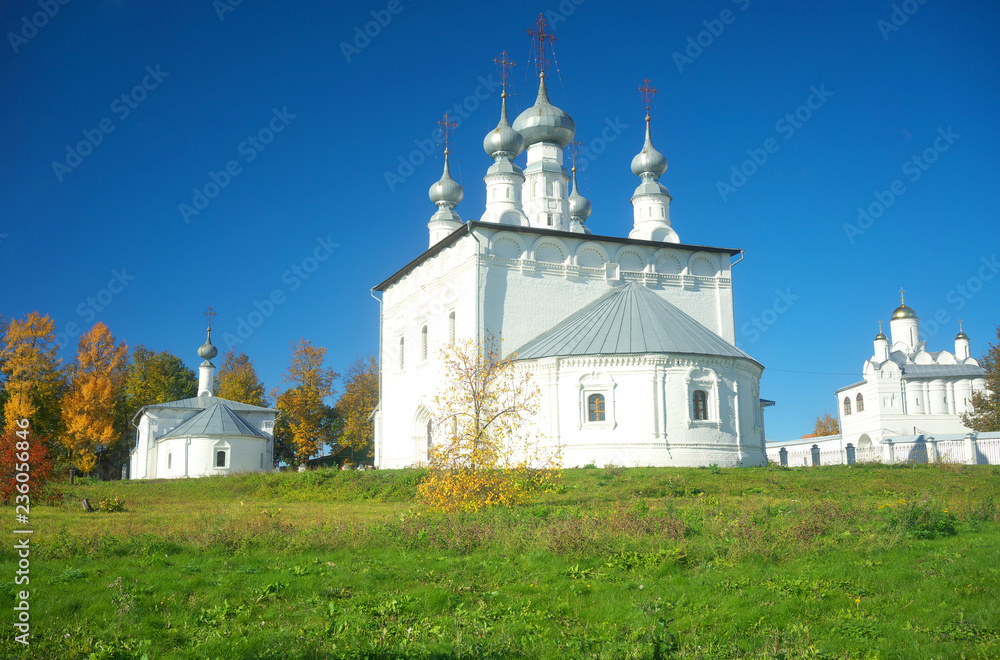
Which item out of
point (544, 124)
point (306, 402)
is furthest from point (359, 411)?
point (544, 124)

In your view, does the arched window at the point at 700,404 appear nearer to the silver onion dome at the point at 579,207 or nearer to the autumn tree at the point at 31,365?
Result: the silver onion dome at the point at 579,207

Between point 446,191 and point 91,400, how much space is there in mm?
17068

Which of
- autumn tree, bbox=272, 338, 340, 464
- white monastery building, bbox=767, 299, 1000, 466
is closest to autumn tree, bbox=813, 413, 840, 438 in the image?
white monastery building, bbox=767, 299, 1000, 466

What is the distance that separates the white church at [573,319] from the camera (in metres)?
21.3

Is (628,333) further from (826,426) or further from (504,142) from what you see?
(826,426)

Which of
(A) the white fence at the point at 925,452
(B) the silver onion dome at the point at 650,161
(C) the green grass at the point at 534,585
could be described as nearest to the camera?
(C) the green grass at the point at 534,585

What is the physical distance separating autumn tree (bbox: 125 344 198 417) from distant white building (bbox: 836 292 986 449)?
39333 millimetres

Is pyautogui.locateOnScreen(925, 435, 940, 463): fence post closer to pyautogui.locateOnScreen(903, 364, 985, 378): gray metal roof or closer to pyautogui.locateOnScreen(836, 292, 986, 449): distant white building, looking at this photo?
pyautogui.locateOnScreen(836, 292, 986, 449): distant white building

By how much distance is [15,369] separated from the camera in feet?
99.2

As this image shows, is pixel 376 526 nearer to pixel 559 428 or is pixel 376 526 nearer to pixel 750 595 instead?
pixel 750 595

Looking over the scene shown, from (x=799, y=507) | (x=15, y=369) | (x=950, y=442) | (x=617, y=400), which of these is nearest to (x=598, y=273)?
(x=617, y=400)

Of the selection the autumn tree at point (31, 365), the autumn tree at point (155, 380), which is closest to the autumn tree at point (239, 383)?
the autumn tree at point (155, 380)

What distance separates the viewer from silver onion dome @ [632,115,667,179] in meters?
31.7

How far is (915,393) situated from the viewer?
1954 inches
